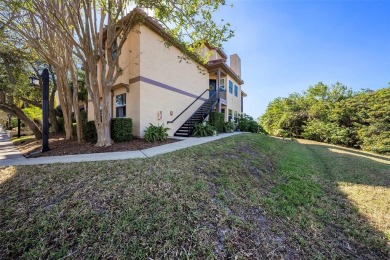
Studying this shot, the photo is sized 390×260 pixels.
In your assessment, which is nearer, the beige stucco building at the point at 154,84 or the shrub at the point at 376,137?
the beige stucco building at the point at 154,84

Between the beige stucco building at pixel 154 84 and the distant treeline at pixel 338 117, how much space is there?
12.5 m

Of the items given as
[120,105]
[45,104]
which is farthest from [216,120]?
[45,104]

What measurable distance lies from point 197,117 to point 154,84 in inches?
171

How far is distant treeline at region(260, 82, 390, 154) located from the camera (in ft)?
49.5

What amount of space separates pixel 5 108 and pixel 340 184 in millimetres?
17064

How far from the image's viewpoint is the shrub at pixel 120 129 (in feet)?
30.5

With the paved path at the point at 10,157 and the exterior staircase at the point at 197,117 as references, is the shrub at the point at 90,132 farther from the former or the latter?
the exterior staircase at the point at 197,117

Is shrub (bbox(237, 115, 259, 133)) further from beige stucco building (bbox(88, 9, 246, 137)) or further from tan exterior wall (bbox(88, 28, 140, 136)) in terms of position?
tan exterior wall (bbox(88, 28, 140, 136))

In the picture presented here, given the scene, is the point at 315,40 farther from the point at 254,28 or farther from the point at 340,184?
the point at 340,184

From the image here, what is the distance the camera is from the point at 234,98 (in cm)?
1950

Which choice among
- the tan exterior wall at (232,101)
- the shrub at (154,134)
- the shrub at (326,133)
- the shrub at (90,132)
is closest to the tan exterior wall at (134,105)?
the shrub at (154,134)

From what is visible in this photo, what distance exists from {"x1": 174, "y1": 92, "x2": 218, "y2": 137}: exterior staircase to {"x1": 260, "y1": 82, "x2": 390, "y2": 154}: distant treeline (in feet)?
40.0

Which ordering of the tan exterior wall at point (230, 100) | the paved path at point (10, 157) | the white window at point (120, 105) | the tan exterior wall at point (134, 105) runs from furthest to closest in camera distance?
the tan exterior wall at point (230, 100) → the white window at point (120, 105) → the tan exterior wall at point (134, 105) → the paved path at point (10, 157)

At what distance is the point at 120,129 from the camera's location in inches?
367
